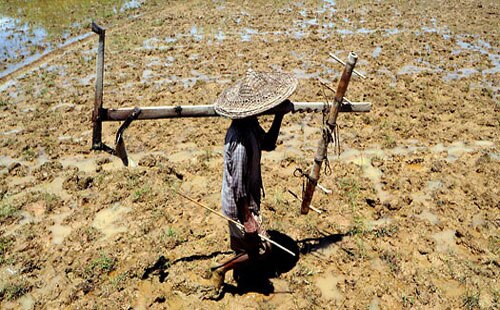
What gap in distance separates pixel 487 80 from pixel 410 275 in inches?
256

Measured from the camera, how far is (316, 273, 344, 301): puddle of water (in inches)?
140

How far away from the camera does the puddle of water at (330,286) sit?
354 centimetres

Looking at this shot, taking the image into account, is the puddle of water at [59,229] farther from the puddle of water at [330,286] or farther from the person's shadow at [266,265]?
the puddle of water at [330,286]

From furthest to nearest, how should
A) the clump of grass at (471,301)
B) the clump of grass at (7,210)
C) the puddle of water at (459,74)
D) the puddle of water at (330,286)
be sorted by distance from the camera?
the puddle of water at (459,74) < the clump of grass at (7,210) < the puddle of water at (330,286) < the clump of grass at (471,301)

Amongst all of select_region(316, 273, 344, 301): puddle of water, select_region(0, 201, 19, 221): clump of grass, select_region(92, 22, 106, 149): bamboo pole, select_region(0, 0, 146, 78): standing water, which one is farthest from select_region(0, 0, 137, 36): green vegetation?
select_region(316, 273, 344, 301): puddle of water

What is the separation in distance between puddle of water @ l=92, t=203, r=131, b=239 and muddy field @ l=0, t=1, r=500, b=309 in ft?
0.06

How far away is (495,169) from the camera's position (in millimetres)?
5285

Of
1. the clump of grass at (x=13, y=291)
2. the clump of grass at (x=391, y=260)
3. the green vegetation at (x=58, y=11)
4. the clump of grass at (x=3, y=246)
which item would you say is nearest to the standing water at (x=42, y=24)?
the green vegetation at (x=58, y=11)

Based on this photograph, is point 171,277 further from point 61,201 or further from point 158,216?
point 61,201

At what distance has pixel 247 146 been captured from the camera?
2762 millimetres

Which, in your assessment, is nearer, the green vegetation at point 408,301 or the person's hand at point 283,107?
the person's hand at point 283,107

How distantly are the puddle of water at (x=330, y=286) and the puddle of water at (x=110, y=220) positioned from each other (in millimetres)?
2393

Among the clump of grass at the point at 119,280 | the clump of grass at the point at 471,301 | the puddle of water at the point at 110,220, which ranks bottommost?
the puddle of water at the point at 110,220

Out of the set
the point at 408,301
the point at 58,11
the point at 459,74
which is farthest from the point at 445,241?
the point at 58,11
